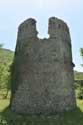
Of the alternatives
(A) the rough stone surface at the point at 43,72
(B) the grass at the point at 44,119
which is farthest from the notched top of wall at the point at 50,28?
(B) the grass at the point at 44,119

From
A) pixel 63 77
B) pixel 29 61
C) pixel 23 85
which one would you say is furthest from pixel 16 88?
pixel 63 77

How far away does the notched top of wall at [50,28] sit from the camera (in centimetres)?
2655

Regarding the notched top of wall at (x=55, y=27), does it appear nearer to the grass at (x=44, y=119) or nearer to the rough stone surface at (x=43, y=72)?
the rough stone surface at (x=43, y=72)

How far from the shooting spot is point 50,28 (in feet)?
87.5

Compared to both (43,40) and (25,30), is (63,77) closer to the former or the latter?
(43,40)

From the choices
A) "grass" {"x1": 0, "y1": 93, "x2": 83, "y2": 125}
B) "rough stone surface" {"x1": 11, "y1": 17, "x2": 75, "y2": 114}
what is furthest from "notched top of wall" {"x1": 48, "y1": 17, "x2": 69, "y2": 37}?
"grass" {"x1": 0, "y1": 93, "x2": 83, "y2": 125}

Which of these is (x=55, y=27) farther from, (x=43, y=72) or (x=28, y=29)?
(x=43, y=72)

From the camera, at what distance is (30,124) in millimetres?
22297

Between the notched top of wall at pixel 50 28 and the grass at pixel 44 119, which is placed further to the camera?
the notched top of wall at pixel 50 28

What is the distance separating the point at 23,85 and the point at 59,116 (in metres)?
4.36

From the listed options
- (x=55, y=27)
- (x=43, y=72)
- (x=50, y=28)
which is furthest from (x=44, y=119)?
(x=55, y=27)

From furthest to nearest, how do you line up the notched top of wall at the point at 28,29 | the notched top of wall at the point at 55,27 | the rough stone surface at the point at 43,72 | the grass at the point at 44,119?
the notched top of wall at the point at 28,29 < the notched top of wall at the point at 55,27 < the rough stone surface at the point at 43,72 < the grass at the point at 44,119

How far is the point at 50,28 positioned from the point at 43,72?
4.35 metres

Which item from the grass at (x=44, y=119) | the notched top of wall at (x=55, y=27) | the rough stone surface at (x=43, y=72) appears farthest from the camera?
the notched top of wall at (x=55, y=27)
